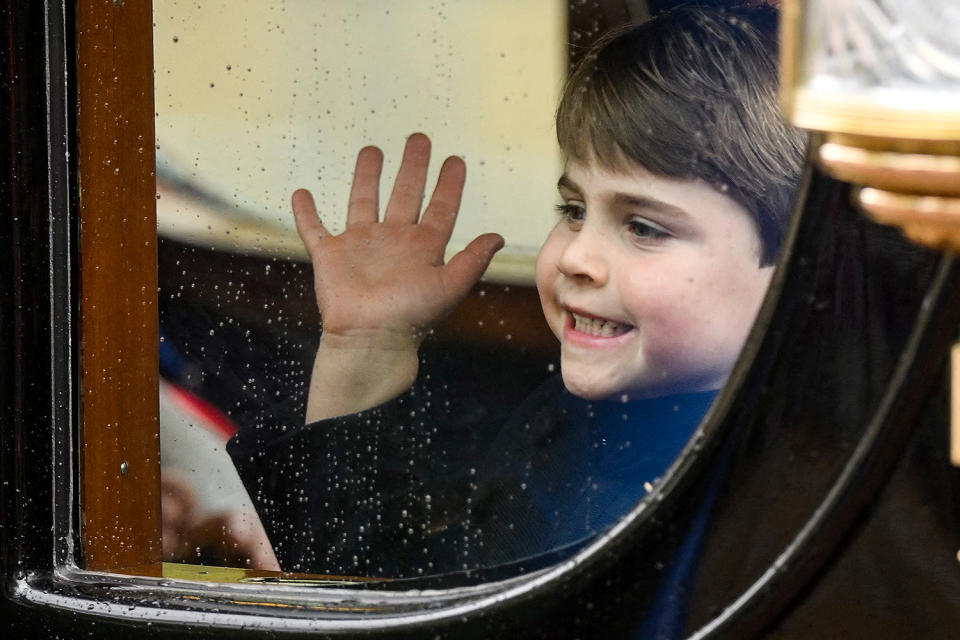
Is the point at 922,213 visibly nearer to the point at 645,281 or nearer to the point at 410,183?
the point at 645,281

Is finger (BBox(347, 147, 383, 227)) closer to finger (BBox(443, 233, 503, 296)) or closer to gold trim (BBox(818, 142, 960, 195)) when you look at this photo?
finger (BBox(443, 233, 503, 296))

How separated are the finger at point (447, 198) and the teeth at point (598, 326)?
10 centimetres

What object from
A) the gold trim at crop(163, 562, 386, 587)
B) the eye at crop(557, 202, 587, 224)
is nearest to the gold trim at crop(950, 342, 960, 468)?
the eye at crop(557, 202, 587, 224)

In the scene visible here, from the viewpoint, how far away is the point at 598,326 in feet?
2.10

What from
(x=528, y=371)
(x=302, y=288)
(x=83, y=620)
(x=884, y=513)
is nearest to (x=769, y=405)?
(x=884, y=513)

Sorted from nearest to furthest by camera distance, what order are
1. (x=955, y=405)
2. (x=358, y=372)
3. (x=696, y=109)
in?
(x=955, y=405) < (x=696, y=109) < (x=358, y=372)

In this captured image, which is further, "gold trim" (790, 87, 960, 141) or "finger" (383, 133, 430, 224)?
"finger" (383, 133, 430, 224)

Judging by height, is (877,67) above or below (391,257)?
above

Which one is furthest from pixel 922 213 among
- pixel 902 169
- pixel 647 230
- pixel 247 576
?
pixel 247 576

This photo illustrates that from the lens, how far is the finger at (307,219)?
0.72 m

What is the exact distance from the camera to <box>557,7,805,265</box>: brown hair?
23.4 inches

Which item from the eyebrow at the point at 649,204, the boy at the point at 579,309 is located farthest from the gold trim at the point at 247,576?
the eyebrow at the point at 649,204

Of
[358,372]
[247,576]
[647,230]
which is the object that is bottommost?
[247,576]

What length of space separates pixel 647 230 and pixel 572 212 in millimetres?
46
